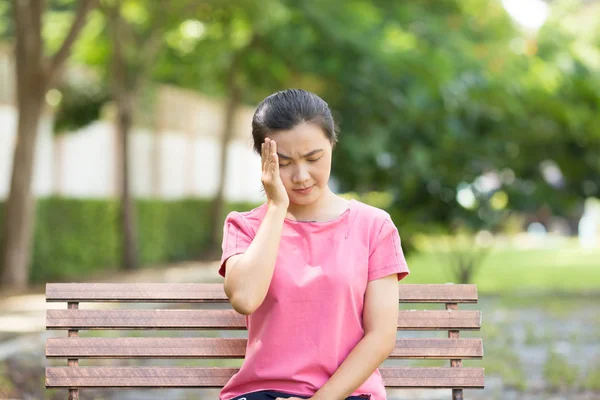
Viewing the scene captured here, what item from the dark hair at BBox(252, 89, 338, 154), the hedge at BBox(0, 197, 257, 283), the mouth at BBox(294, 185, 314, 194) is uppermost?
the hedge at BBox(0, 197, 257, 283)

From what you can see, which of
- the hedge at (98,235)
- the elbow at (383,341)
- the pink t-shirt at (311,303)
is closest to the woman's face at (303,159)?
the pink t-shirt at (311,303)

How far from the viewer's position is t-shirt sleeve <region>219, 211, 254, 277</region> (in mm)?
3336

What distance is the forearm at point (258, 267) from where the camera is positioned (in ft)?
10.5

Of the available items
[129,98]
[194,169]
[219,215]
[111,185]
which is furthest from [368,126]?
[194,169]

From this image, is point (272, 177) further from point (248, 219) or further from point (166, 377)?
point (166, 377)

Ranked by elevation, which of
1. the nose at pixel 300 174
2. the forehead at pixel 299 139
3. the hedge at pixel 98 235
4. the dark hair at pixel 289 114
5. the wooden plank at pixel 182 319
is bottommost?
the wooden plank at pixel 182 319

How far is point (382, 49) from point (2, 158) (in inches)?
247

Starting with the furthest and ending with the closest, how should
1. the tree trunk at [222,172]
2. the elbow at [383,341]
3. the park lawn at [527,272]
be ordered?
the tree trunk at [222,172] < the park lawn at [527,272] < the elbow at [383,341]

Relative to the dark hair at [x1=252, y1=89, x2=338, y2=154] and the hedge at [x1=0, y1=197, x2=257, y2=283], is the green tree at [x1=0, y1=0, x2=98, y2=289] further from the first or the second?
the dark hair at [x1=252, y1=89, x2=338, y2=154]

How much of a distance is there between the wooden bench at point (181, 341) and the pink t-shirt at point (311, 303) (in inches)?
23.2

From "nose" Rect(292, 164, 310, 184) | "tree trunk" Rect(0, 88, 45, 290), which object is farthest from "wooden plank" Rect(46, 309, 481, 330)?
"tree trunk" Rect(0, 88, 45, 290)

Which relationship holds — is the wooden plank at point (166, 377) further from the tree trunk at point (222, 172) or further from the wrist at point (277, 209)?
the tree trunk at point (222, 172)

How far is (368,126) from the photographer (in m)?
17.8

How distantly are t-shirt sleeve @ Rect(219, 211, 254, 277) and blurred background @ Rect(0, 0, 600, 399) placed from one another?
6.29 metres
